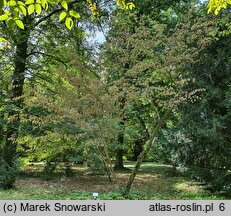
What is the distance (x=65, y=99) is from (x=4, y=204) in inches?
125

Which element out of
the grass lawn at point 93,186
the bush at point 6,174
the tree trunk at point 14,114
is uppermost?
the tree trunk at point 14,114

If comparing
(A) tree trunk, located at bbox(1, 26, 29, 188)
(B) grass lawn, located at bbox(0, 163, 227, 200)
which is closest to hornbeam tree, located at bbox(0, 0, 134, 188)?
(A) tree trunk, located at bbox(1, 26, 29, 188)

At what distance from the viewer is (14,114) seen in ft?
28.2

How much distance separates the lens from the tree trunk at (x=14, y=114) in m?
9.02

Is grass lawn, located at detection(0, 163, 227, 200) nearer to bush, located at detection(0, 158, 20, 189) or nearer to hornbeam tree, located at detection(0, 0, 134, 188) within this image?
bush, located at detection(0, 158, 20, 189)

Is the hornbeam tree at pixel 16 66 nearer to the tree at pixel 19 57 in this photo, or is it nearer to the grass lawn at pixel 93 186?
the tree at pixel 19 57

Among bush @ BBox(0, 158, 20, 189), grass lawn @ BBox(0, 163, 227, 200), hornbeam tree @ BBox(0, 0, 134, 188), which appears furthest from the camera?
bush @ BBox(0, 158, 20, 189)

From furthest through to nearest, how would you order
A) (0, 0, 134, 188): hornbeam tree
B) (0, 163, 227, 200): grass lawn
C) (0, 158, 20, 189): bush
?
1. (0, 158, 20, 189): bush
2. (0, 0, 134, 188): hornbeam tree
3. (0, 163, 227, 200): grass lawn

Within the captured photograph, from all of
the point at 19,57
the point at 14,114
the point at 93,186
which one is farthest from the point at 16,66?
the point at 93,186

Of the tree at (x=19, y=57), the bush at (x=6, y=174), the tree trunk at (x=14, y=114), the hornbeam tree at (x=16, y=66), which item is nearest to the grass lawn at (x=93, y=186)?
the bush at (x=6, y=174)

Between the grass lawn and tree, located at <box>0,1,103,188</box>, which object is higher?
tree, located at <box>0,1,103,188</box>

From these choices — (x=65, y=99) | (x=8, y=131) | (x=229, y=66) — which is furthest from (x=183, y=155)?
(x=8, y=131)

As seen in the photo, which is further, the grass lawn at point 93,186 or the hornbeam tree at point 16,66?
the hornbeam tree at point 16,66

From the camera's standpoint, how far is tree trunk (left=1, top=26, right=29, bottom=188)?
9023mm
